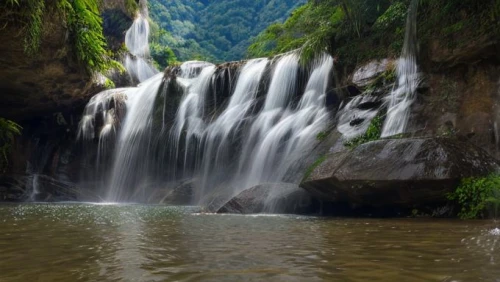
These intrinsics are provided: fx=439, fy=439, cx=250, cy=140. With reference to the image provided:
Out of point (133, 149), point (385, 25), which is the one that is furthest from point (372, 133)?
point (133, 149)

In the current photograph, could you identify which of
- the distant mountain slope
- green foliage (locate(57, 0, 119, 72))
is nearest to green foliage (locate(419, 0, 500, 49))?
green foliage (locate(57, 0, 119, 72))

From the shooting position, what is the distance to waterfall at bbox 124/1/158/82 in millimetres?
26734

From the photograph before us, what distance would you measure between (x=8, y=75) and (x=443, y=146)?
35.2 feet

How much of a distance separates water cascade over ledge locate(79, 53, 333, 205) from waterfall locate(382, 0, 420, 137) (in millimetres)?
1963

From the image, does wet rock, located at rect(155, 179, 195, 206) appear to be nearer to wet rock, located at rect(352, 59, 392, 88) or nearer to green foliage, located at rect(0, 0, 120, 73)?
green foliage, located at rect(0, 0, 120, 73)

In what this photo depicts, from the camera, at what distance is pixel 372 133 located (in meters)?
9.55

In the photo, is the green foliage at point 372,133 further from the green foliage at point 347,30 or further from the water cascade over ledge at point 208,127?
the green foliage at point 347,30

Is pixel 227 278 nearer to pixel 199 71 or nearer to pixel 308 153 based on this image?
pixel 308 153

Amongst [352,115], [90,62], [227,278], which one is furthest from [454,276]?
[90,62]

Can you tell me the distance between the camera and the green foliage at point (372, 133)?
9500mm

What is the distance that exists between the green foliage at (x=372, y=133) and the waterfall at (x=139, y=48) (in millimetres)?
19199

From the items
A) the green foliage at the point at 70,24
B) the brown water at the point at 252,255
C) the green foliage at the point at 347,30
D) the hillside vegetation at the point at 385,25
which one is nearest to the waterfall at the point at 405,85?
the hillside vegetation at the point at 385,25

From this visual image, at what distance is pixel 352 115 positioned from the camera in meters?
10.8

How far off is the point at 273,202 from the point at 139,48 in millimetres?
25501
